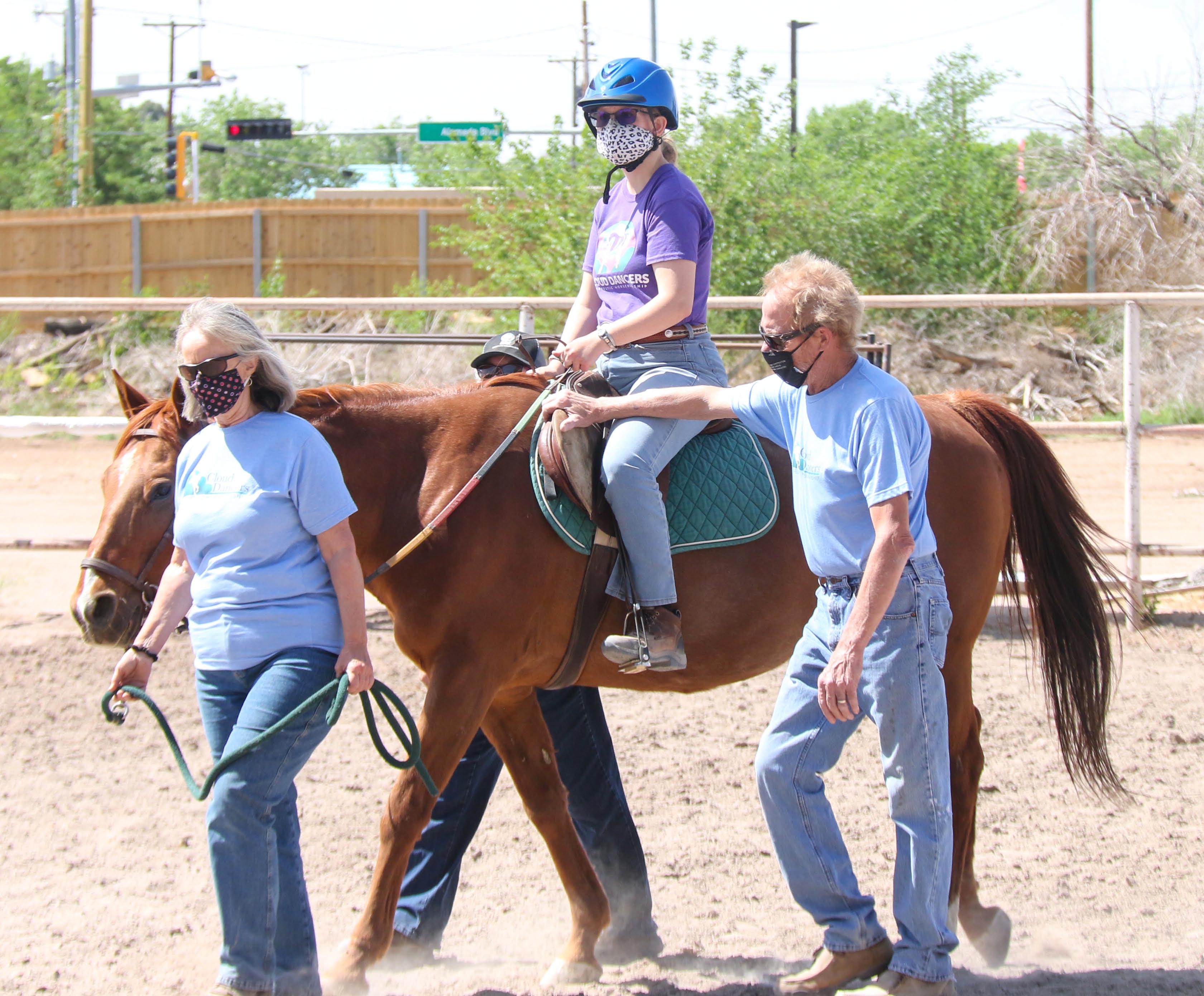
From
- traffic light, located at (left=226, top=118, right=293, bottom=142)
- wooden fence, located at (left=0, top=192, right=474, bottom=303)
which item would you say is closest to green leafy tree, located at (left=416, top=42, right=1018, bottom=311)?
wooden fence, located at (left=0, top=192, right=474, bottom=303)

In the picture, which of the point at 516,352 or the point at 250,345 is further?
the point at 516,352

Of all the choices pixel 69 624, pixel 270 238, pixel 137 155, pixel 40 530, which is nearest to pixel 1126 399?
pixel 69 624

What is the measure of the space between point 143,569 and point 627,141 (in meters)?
1.87

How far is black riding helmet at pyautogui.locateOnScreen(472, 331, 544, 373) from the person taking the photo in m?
4.09

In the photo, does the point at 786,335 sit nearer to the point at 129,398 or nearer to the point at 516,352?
the point at 516,352

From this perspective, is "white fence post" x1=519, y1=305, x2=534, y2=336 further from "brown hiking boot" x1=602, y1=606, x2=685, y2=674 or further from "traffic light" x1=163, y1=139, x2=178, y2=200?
"traffic light" x1=163, y1=139, x2=178, y2=200

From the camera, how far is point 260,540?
2812 millimetres

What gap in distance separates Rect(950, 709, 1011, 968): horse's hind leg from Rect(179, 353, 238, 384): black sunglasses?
8.02 feet

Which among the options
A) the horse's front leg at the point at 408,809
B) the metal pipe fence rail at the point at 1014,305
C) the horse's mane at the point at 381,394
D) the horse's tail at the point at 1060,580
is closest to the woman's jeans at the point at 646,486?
the horse's mane at the point at 381,394

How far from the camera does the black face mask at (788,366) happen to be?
2.87 meters

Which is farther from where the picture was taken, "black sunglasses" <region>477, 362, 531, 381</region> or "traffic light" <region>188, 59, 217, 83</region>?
"traffic light" <region>188, 59, 217, 83</region>

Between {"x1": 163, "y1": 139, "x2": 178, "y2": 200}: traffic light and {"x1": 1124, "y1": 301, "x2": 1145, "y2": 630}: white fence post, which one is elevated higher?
{"x1": 163, "y1": 139, "x2": 178, "y2": 200}: traffic light

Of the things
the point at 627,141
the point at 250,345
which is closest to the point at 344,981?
the point at 250,345

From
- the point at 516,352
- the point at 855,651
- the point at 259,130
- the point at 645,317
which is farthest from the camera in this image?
the point at 259,130
